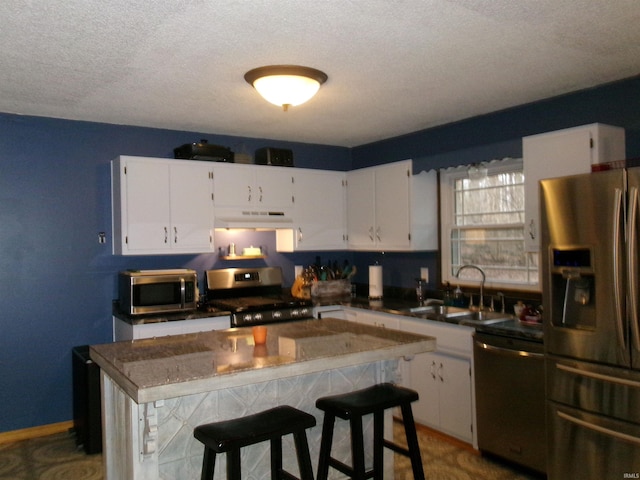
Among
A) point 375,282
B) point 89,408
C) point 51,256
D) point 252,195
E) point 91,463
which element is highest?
point 252,195

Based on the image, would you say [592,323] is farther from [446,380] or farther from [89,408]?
[89,408]

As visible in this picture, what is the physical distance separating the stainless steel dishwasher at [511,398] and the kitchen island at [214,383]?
2.56 feet

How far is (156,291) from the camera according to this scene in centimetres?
399

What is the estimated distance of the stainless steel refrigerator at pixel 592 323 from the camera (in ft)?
8.18

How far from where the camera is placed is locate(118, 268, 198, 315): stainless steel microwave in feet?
12.8

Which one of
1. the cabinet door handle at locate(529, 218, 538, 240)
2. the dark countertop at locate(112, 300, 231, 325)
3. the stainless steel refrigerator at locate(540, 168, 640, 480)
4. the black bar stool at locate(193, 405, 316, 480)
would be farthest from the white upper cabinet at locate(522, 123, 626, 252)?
the dark countertop at locate(112, 300, 231, 325)

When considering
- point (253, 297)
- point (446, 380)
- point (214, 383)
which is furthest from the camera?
point (253, 297)

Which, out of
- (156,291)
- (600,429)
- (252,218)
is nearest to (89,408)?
(156,291)

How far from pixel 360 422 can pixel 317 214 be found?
2915 millimetres

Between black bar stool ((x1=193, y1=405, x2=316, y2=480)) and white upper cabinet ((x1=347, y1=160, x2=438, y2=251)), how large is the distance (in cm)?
256

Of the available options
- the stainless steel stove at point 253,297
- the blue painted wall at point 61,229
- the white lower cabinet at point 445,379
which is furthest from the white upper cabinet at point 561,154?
the stainless steel stove at point 253,297

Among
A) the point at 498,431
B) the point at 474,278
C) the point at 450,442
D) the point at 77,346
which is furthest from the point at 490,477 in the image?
the point at 77,346

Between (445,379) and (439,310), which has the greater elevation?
(439,310)

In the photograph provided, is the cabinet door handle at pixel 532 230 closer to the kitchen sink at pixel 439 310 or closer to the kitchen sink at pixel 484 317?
the kitchen sink at pixel 484 317
